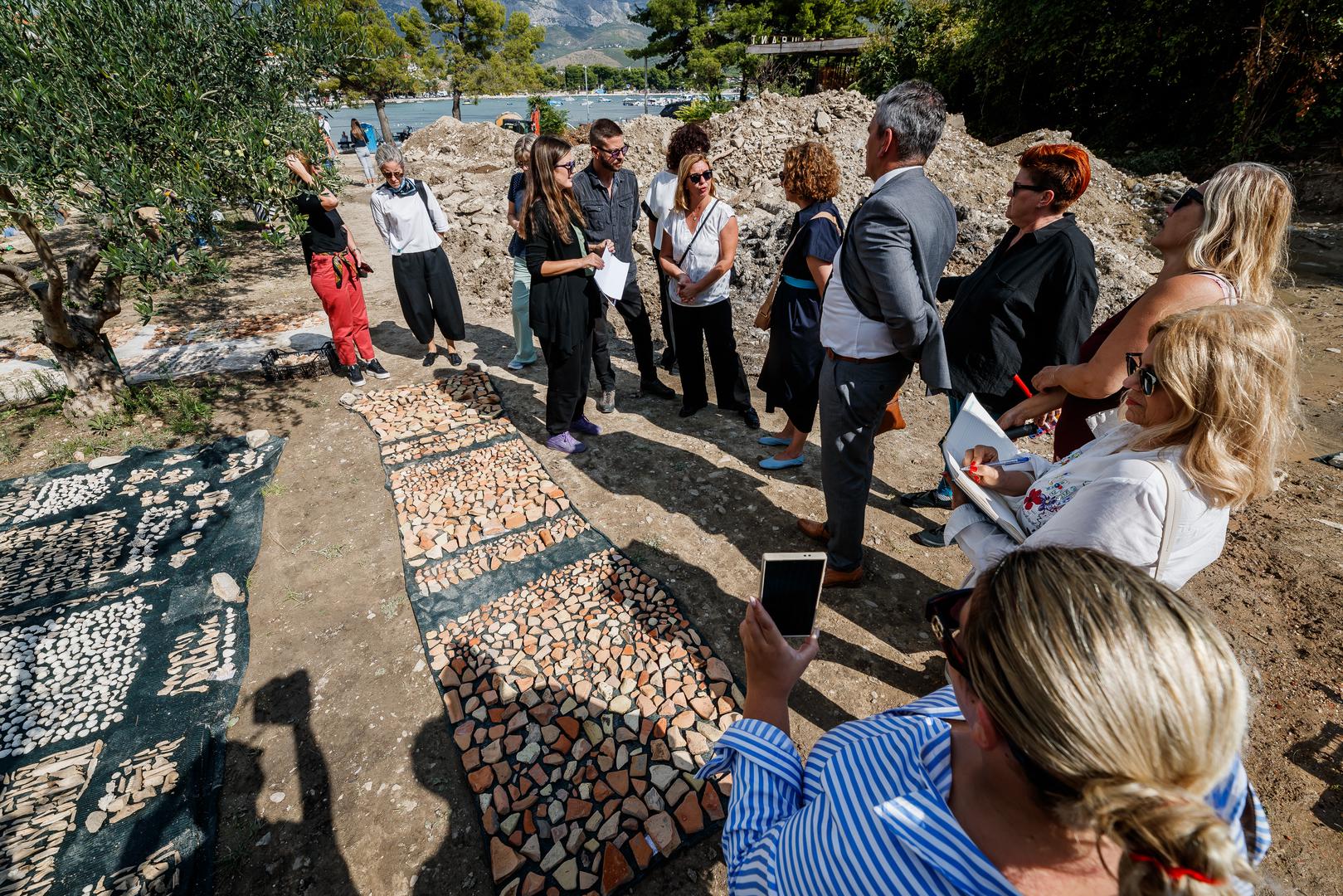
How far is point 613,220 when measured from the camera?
4.34 m

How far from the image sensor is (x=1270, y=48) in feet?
31.8

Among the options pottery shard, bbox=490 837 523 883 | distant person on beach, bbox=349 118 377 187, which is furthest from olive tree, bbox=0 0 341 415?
distant person on beach, bbox=349 118 377 187

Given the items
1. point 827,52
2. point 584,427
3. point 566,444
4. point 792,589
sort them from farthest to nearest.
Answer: point 827,52 → point 584,427 → point 566,444 → point 792,589

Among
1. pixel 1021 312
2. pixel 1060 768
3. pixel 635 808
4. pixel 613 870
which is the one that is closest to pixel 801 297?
pixel 1021 312

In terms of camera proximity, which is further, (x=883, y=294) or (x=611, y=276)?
(x=611, y=276)

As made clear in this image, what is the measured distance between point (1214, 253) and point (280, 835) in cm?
396

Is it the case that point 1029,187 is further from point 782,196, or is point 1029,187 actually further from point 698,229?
point 782,196

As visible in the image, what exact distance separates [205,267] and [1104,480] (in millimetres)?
4261

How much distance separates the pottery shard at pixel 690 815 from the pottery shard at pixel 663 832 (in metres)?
0.03

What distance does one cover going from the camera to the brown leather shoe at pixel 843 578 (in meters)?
3.02

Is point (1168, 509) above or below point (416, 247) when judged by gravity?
below

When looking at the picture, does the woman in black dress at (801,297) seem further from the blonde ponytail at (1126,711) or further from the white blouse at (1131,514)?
the blonde ponytail at (1126,711)

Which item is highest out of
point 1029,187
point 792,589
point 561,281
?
point 1029,187

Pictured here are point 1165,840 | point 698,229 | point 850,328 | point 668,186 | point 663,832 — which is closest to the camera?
point 1165,840
